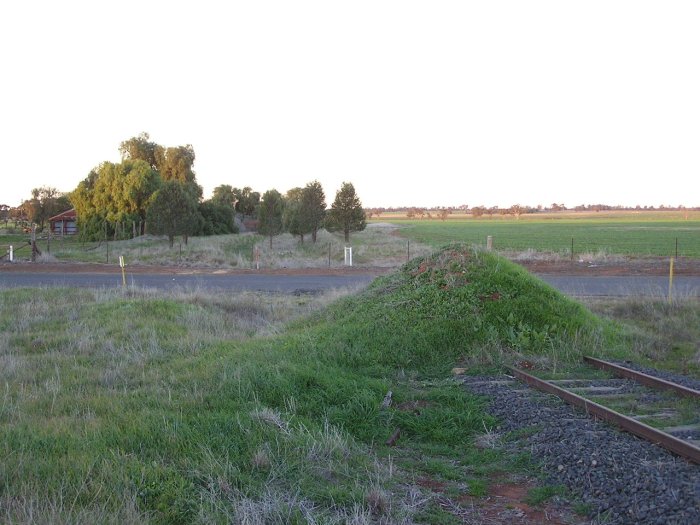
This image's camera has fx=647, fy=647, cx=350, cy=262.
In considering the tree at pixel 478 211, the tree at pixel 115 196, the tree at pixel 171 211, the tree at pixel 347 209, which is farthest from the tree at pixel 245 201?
the tree at pixel 478 211

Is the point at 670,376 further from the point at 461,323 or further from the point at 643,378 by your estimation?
the point at 461,323

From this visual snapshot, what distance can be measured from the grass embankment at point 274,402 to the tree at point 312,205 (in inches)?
1389

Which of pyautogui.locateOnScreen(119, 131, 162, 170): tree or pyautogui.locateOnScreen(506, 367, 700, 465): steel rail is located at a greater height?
pyautogui.locateOnScreen(119, 131, 162, 170): tree

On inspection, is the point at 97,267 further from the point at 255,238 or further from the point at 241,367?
the point at 241,367

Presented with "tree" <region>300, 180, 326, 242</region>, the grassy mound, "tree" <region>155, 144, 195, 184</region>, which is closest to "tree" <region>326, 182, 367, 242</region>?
"tree" <region>300, 180, 326, 242</region>

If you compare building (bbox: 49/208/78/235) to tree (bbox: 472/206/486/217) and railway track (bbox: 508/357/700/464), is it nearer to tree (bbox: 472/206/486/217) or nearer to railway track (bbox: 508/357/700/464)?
railway track (bbox: 508/357/700/464)

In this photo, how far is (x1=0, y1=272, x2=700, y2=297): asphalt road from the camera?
22188mm

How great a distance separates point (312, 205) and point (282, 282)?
24685 mm

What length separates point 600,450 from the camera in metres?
6.07

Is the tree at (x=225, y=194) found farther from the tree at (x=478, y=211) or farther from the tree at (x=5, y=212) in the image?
the tree at (x=478, y=211)

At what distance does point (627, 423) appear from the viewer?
6.79 metres

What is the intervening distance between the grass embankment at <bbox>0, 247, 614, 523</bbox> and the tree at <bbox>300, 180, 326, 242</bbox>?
116 feet

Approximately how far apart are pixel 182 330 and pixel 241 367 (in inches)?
193

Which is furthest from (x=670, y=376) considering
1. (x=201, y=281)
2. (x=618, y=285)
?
(x=201, y=281)
